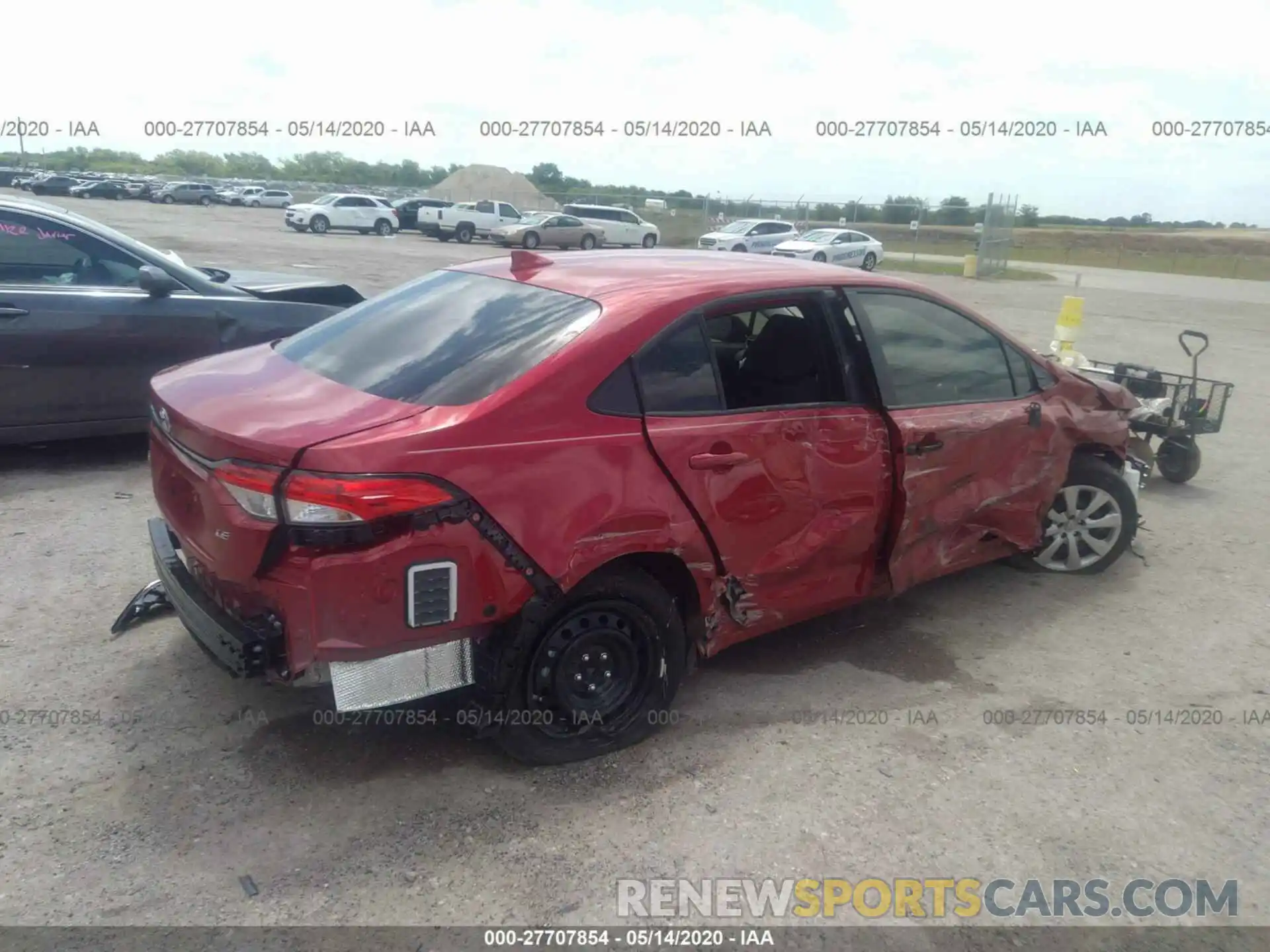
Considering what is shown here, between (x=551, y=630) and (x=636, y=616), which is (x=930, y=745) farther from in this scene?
(x=551, y=630)

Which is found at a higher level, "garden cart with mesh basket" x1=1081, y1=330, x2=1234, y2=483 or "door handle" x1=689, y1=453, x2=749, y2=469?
"door handle" x1=689, y1=453, x2=749, y2=469

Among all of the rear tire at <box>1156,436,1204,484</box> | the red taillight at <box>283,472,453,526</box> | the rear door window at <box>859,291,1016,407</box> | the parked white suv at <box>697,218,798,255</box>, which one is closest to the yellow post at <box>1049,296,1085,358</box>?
the rear tire at <box>1156,436,1204,484</box>

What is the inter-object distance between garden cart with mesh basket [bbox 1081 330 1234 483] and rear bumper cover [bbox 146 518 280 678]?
5701mm

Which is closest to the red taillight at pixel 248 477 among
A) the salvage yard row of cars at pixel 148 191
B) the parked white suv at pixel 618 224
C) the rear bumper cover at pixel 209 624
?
the rear bumper cover at pixel 209 624

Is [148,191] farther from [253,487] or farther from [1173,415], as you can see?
[253,487]

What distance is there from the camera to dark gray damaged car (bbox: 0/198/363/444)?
18.5ft

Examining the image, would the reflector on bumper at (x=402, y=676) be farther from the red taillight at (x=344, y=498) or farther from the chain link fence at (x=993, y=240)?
the chain link fence at (x=993, y=240)

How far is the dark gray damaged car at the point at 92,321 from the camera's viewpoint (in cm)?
564

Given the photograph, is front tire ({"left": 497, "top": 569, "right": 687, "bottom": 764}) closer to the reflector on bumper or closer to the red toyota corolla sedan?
the red toyota corolla sedan

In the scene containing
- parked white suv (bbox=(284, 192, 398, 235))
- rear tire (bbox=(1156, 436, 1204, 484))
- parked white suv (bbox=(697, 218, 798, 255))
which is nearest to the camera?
rear tire (bbox=(1156, 436, 1204, 484))

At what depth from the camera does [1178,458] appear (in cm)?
702

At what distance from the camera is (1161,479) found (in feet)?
23.7

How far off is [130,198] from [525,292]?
56.9m

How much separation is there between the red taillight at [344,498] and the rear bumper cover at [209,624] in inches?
15.9
